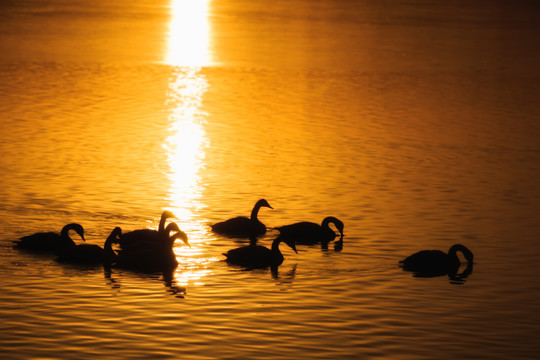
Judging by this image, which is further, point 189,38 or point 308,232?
point 189,38

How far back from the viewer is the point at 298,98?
46.2m

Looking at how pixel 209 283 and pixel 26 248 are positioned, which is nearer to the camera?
pixel 209 283

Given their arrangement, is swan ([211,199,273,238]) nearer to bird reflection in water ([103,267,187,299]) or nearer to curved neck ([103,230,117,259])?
bird reflection in water ([103,267,187,299])

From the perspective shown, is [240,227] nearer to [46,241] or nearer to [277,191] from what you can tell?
[46,241]

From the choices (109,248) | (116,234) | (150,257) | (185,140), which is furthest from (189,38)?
(150,257)

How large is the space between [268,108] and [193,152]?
11460 mm

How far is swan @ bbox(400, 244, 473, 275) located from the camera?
60.5ft

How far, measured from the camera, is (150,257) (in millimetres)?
17953

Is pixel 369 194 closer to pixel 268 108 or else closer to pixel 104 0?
pixel 268 108

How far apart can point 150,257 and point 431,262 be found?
4924mm

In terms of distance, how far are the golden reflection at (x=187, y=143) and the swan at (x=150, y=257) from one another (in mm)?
277

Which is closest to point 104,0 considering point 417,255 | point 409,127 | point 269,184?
point 409,127

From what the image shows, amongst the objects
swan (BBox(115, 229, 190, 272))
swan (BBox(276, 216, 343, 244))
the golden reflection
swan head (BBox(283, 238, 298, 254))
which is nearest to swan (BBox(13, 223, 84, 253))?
swan (BBox(115, 229, 190, 272))

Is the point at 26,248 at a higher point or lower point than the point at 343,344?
higher
